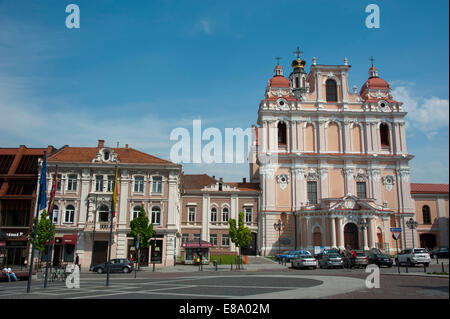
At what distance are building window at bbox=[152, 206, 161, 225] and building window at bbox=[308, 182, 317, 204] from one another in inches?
→ 956

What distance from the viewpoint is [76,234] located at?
4297cm

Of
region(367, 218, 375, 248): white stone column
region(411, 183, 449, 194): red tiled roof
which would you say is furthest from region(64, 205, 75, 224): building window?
region(411, 183, 449, 194): red tiled roof

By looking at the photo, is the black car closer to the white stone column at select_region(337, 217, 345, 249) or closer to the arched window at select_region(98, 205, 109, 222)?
the white stone column at select_region(337, 217, 345, 249)

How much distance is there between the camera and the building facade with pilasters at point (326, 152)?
56031 millimetres

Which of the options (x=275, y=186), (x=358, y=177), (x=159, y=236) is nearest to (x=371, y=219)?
(x=358, y=177)

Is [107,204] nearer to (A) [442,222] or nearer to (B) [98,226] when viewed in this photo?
(B) [98,226]

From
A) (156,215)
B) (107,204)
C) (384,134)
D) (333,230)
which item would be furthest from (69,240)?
(384,134)

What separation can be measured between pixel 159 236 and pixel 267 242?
17580 mm

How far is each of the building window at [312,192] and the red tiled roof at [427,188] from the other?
15.6 meters

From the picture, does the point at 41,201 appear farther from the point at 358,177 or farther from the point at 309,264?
the point at 358,177

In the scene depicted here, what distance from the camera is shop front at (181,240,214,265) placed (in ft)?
142

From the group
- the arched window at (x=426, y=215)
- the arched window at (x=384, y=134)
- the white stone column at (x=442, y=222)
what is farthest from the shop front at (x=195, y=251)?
the white stone column at (x=442, y=222)

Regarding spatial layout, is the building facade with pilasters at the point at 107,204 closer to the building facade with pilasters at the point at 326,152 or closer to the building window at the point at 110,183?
the building window at the point at 110,183
